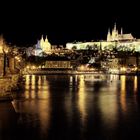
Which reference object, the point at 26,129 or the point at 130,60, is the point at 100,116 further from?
the point at 130,60

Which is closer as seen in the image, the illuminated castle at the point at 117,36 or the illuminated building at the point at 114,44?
the illuminated building at the point at 114,44

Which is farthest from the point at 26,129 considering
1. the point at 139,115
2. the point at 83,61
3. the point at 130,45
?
the point at 130,45

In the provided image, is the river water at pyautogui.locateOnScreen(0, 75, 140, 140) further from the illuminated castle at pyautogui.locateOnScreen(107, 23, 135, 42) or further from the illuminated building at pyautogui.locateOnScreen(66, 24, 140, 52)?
the illuminated castle at pyautogui.locateOnScreen(107, 23, 135, 42)

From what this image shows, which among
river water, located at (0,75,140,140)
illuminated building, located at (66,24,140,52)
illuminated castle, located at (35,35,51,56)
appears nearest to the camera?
river water, located at (0,75,140,140)

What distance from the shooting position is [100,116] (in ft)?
49.9

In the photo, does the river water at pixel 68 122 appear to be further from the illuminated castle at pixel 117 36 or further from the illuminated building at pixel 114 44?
the illuminated castle at pixel 117 36

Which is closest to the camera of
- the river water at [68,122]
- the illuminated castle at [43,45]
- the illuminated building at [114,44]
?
the river water at [68,122]

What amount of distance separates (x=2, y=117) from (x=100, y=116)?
3142 millimetres

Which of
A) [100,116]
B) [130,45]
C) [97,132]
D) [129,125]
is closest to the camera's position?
[97,132]

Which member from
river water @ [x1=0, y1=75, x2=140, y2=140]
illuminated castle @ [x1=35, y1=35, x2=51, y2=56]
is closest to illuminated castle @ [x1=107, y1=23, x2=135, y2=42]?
illuminated castle @ [x1=35, y1=35, x2=51, y2=56]

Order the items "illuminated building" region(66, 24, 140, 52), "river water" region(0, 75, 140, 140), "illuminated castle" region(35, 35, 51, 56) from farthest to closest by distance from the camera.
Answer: "illuminated castle" region(35, 35, 51, 56), "illuminated building" region(66, 24, 140, 52), "river water" region(0, 75, 140, 140)

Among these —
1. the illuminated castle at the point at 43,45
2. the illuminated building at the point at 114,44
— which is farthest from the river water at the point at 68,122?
the illuminated castle at the point at 43,45

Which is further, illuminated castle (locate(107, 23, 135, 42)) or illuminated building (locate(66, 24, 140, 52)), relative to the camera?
illuminated castle (locate(107, 23, 135, 42))

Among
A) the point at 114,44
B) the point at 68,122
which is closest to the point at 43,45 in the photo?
the point at 114,44
